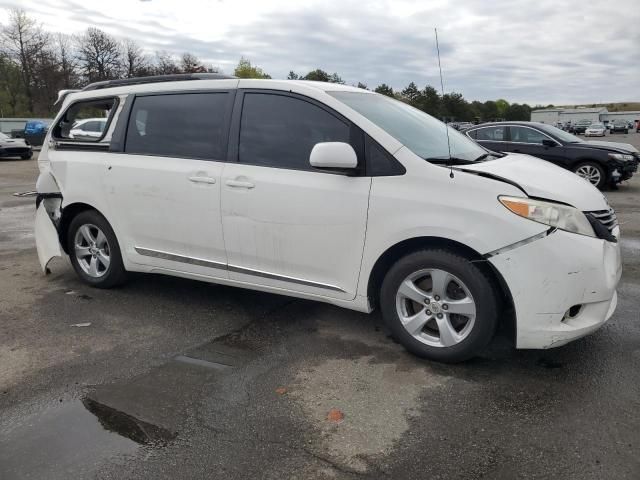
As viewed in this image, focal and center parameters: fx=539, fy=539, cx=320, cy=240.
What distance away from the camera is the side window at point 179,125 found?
4.20 m

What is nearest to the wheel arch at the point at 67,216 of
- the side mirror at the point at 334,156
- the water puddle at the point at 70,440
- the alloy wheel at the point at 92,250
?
the alloy wheel at the point at 92,250

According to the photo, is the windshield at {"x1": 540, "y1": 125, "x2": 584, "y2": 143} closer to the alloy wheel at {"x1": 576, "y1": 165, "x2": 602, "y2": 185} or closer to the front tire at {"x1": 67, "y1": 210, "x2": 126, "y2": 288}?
the alloy wheel at {"x1": 576, "y1": 165, "x2": 602, "y2": 185}

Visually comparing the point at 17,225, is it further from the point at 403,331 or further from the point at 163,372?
the point at 403,331

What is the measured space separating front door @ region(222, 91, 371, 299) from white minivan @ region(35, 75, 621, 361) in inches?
0.4

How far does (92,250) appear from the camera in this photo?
16.8 feet

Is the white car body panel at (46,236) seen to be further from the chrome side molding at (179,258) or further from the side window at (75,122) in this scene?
the chrome side molding at (179,258)

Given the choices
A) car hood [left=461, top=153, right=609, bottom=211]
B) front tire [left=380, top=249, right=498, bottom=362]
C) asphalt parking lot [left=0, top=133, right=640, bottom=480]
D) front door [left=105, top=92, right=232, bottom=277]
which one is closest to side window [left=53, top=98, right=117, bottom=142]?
front door [left=105, top=92, right=232, bottom=277]

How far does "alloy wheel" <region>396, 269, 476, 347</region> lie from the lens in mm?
3373

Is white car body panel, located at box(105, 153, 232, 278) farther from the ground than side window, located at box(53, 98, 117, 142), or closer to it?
closer to it

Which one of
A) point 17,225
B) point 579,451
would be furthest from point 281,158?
point 17,225

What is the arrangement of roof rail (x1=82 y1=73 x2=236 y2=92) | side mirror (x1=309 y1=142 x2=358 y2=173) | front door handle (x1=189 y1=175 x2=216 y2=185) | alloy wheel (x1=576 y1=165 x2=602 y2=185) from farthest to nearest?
alloy wheel (x1=576 y1=165 x2=602 y2=185), roof rail (x1=82 y1=73 x2=236 y2=92), front door handle (x1=189 y1=175 x2=216 y2=185), side mirror (x1=309 y1=142 x2=358 y2=173)

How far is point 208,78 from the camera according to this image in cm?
455

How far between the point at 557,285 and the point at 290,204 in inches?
70.2

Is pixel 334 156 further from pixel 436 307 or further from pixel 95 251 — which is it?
pixel 95 251
